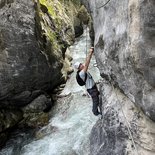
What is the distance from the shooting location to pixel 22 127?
15.6 m

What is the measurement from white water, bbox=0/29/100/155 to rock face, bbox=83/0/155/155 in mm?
2668

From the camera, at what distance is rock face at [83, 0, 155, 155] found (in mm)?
6574

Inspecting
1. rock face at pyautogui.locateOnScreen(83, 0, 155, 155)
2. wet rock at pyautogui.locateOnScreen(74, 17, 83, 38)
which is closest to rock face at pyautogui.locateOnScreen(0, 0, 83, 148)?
rock face at pyautogui.locateOnScreen(83, 0, 155, 155)

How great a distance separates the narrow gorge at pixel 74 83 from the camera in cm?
712

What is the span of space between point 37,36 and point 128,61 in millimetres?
8846

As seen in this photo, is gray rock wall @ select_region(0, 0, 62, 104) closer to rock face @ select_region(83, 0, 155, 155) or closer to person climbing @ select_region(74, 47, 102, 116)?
rock face @ select_region(83, 0, 155, 155)

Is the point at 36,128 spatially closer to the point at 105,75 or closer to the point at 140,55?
the point at 105,75

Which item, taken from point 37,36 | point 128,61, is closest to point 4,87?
point 37,36

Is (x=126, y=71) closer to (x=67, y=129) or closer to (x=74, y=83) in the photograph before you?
(x=67, y=129)

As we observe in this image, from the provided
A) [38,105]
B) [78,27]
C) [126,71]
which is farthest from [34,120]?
[78,27]

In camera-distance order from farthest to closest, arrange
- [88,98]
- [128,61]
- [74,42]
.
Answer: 1. [74,42]
2. [88,98]
3. [128,61]

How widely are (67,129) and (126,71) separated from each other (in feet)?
23.1

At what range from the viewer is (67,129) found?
46.6 feet

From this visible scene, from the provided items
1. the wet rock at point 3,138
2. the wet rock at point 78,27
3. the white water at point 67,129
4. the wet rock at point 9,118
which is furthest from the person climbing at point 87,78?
the wet rock at point 78,27
